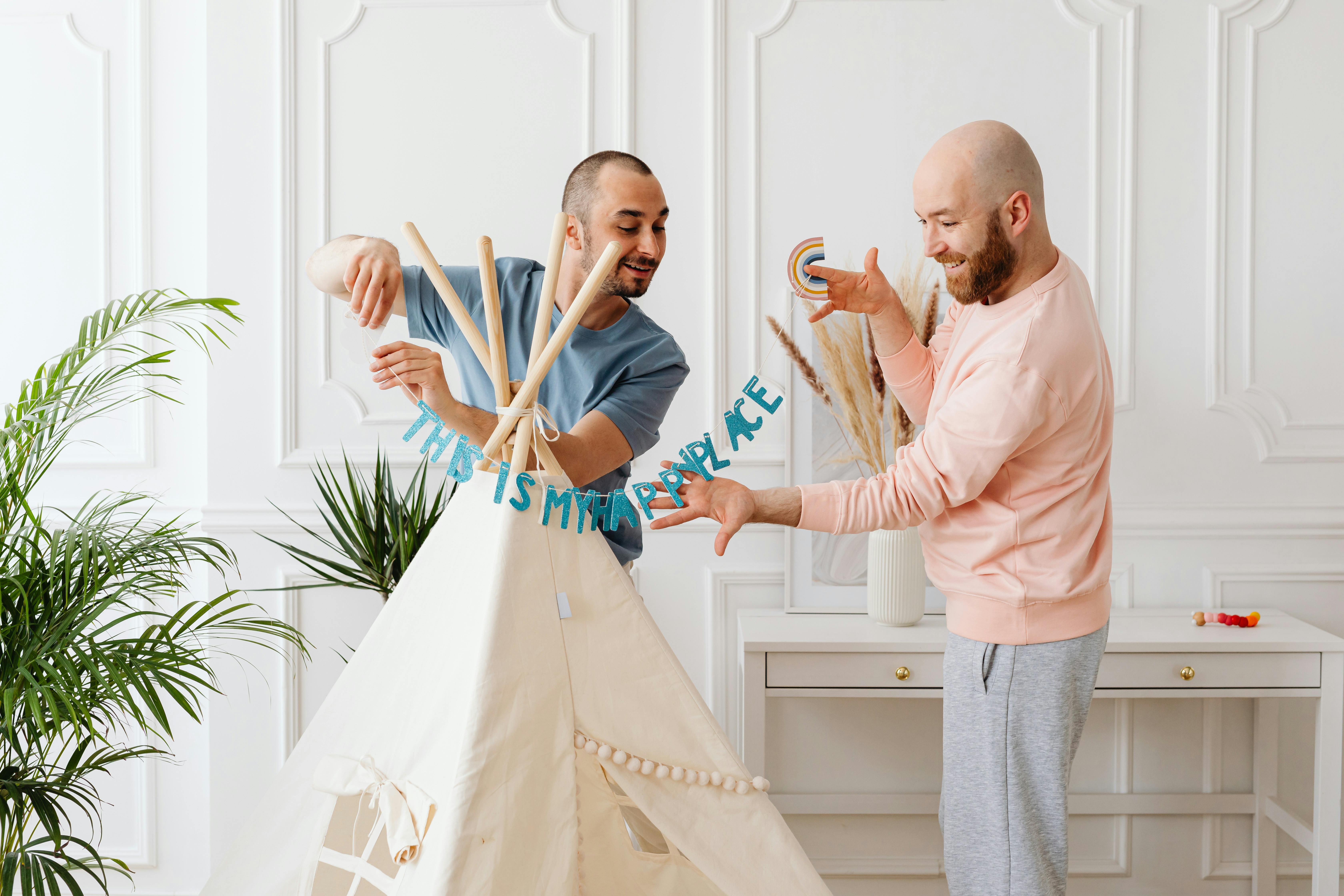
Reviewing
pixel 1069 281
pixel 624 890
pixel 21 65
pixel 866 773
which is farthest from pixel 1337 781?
pixel 21 65

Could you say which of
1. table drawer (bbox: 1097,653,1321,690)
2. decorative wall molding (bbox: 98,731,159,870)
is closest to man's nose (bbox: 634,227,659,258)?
table drawer (bbox: 1097,653,1321,690)

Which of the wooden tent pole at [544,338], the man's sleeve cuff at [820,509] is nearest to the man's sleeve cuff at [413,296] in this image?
the wooden tent pole at [544,338]

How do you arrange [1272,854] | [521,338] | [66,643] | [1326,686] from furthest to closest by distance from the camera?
[1272,854], [1326,686], [66,643], [521,338]

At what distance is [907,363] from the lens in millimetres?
1517

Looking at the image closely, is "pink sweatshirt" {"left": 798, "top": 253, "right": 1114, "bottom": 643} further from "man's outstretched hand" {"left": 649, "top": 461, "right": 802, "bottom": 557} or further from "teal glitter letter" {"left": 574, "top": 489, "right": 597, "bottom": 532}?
"teal glitter letter" {"left": 574, "top": 489, "right": 597, "bottom": 532}

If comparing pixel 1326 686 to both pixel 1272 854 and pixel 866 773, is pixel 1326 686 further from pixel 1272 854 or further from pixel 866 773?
pixel 866 773

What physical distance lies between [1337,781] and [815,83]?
6.63 feet

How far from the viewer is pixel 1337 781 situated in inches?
75.6

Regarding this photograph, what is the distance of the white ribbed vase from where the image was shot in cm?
205

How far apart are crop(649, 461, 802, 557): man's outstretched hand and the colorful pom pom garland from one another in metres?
1.40

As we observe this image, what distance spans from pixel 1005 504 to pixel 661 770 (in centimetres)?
66

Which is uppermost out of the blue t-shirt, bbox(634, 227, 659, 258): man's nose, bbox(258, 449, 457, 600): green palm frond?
bbox(634, 227, 659, 258): man's nose

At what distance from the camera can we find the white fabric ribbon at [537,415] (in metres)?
1.02

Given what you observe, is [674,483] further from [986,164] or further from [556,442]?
[986,164]
